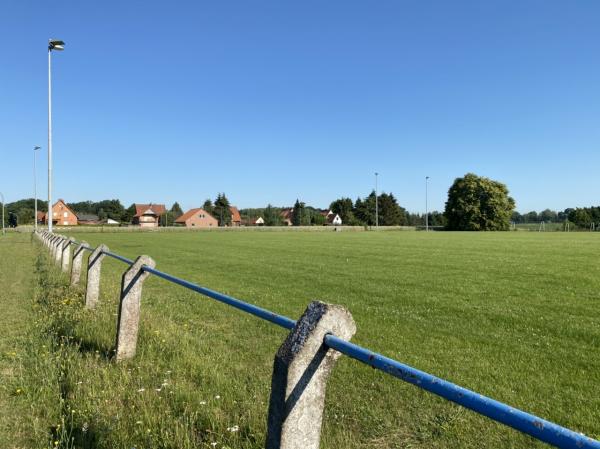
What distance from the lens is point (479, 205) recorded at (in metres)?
89.8

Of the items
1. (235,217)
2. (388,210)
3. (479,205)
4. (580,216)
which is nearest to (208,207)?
(235,217)

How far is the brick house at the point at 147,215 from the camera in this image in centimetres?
13412

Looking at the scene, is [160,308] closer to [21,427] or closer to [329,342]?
[21,427]

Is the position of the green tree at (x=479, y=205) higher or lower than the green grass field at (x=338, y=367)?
higher

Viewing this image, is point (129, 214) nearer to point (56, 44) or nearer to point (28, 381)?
point (56, 44)

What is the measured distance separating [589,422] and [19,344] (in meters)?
6.68

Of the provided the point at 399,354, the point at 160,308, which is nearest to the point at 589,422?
the point at 399,354

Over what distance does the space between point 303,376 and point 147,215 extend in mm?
139174

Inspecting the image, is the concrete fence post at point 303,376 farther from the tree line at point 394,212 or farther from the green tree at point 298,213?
the green tree at point 298,213

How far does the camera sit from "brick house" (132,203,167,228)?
5281 inches

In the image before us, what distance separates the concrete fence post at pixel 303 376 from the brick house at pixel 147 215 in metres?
134

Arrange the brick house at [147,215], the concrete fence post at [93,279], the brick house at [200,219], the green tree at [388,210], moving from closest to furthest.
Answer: the concrete fence post at [93,279], the green tree at [388,210], the brick house at [200,219], the brick house at [147,215]

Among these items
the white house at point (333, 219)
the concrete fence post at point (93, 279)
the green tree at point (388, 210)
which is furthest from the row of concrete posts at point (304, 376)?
the white house at point (333, 219)

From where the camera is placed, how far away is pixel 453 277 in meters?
13.5
